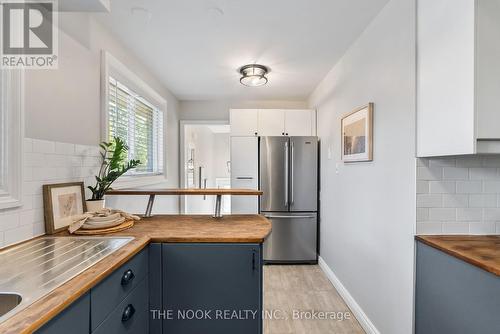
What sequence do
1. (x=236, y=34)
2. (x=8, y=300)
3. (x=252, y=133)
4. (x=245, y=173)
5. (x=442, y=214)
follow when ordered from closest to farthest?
(x=8, y=300), (x=442, y=214), (x=236, y=34), (x=245, y=173), (x=252, y=133)

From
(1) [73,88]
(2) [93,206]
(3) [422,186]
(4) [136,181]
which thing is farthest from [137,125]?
(3) [422,186]

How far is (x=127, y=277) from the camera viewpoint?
3.86 ft

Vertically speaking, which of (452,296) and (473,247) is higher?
(473,247)

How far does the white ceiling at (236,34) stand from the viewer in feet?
5.99

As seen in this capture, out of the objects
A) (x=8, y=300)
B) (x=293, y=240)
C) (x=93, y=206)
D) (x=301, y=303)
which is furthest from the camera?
(x=293, y=240)

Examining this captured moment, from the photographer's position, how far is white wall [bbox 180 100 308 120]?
170 inches

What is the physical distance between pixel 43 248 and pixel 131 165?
797mm

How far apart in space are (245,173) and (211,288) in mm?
2250

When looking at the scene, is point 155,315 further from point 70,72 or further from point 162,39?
point 162,39

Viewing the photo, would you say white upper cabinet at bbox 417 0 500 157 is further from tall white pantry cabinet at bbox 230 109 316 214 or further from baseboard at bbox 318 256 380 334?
tall white pantry cabinet at bbox 230 109 316 214

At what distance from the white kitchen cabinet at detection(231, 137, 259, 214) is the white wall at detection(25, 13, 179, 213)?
158cm

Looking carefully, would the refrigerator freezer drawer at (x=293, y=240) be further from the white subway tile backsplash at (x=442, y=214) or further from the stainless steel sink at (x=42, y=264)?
the stainless steel sink at (x=42, y=264)

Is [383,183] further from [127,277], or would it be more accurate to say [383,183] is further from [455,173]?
[127,277]

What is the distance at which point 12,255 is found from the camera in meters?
1.14
